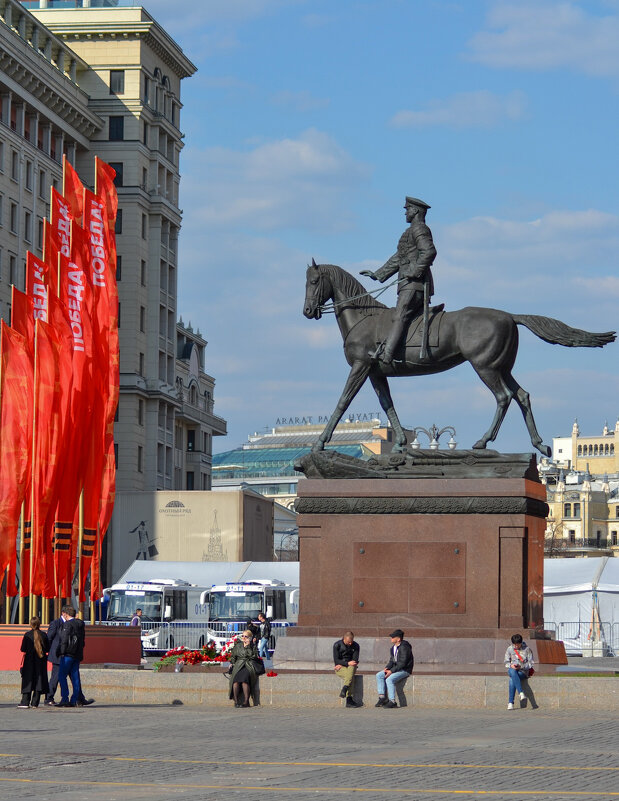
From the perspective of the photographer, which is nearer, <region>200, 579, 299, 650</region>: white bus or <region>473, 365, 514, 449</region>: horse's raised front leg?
<region>473, 365, 514, 449</region>: horse's raised front leg

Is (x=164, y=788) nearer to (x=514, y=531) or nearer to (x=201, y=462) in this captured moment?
(x=514, y=531)

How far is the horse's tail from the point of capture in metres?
30.1

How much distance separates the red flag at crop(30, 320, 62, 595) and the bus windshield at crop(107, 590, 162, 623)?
3279 cm

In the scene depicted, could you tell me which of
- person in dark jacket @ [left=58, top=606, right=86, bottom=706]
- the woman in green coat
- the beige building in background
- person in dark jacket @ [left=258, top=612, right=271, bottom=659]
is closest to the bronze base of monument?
the woman in green coat

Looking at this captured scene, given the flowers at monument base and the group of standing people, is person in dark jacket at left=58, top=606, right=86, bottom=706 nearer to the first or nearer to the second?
the group of standing people

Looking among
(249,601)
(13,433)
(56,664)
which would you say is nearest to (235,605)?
(249,601)

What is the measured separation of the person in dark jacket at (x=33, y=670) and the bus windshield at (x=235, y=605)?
38656 mm

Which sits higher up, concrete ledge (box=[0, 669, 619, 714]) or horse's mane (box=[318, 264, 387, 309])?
horse's mane (box=[318, 264, 387, 309])

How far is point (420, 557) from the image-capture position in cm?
2822

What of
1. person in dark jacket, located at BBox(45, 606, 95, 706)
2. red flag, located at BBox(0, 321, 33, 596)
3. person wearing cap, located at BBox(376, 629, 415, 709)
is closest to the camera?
person wearing cap, located at BBox(376, 629, 415, 709)

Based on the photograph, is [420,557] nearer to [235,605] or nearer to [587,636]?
[587,636]

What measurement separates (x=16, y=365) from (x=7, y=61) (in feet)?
190

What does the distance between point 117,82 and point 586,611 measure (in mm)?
58550

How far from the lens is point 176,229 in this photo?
115875mm
